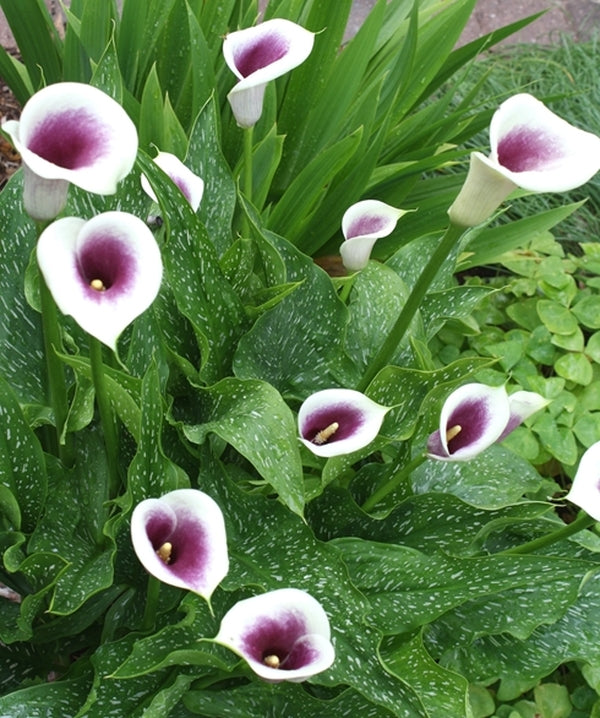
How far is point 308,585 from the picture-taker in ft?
2.83

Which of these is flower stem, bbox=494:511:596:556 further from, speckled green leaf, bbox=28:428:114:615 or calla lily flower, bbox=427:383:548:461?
speckled green leaf, bbox=28:428:114:615

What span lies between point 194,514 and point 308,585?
0.77 feet

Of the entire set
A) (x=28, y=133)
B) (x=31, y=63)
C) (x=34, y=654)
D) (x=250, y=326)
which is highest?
(x=28, y=133)

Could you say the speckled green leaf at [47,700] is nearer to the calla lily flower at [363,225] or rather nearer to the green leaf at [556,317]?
the calla lily flower at [363,225]

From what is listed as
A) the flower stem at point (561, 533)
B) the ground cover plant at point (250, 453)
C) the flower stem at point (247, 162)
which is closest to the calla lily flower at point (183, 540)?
the ground cover plant at point (250, 453)

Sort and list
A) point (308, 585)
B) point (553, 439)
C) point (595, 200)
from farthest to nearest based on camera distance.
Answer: point (595, 200) < point (553, 439) < point (308, 585)

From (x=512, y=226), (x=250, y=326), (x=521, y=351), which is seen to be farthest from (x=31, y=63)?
(x=521, y=351)

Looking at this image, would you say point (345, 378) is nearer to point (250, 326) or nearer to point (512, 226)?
point (250, 326)

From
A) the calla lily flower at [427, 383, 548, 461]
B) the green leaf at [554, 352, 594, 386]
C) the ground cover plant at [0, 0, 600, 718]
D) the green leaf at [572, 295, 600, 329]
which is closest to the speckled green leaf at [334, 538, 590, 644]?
the ground cover plant at [0, 0, 600, 718]

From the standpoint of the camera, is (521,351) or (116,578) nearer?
(116,578)

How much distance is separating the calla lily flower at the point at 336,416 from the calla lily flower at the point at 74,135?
0.33 meters

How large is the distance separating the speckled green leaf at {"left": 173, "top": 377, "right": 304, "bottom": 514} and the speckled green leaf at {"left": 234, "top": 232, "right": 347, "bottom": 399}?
0.09 m

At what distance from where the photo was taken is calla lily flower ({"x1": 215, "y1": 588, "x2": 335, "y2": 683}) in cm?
61

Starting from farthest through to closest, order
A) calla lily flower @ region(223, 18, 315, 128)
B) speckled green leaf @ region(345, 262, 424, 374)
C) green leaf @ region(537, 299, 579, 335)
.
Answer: green leaf @ region(537, 299, 579, 335) → speckled green leaf @ region(345, 262, 424, 374) → calla lily flower @ region(223, 18, 315, 128)
